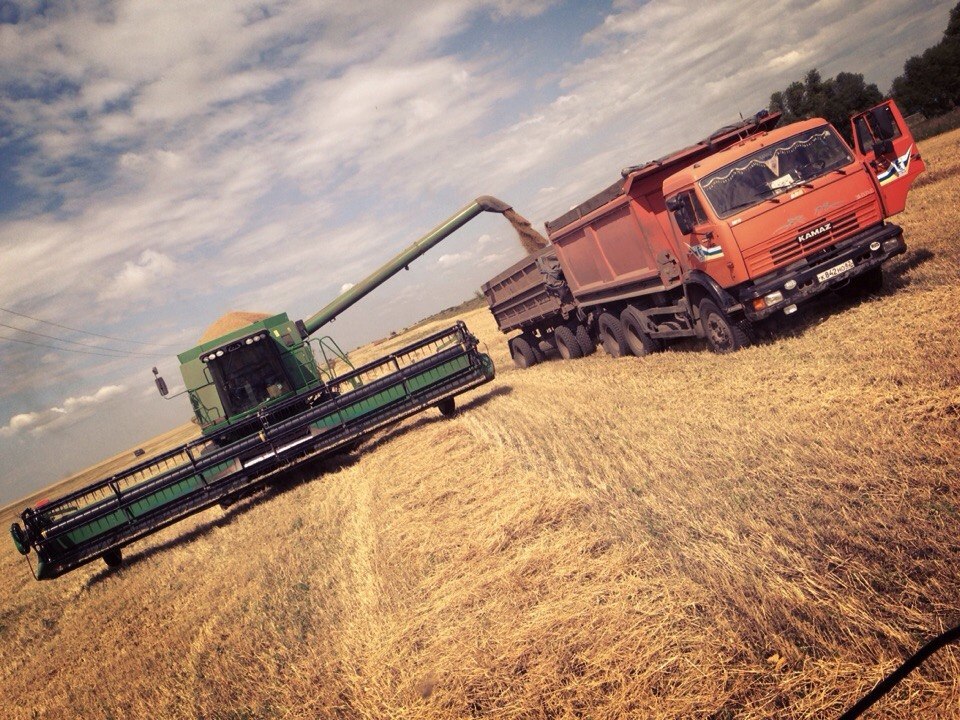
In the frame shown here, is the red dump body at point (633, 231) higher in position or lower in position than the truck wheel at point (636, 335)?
higher

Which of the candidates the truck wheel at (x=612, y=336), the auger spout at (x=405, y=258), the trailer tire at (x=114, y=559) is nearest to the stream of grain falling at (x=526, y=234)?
the auger spout at (x=405, y=258)

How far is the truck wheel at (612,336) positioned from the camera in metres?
11.6

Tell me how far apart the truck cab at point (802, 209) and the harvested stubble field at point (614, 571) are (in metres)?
0.64

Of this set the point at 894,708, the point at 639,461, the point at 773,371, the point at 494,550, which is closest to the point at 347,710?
the point at 494,550

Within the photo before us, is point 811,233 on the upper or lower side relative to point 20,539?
lower

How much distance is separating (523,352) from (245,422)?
7377mm

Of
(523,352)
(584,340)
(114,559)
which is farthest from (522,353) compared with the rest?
(114,559)

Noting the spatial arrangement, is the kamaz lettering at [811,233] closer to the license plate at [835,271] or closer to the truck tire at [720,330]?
the license plate at [835,271]

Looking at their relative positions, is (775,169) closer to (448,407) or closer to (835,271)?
(835,271)

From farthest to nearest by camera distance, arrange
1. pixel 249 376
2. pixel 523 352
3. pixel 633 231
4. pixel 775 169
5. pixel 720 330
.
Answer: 1. pixel 523 352
2. pixel 249 376
3. pixel 633 231
4. pixel 720 330
5. pixel 775 169

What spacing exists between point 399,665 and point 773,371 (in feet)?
16.6

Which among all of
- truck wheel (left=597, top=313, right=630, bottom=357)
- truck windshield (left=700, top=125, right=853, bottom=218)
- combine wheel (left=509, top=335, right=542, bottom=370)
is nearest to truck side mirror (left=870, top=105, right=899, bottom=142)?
truck windshield (left=700, top=125, right=853, bottom=218)

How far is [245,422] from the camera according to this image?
10352 mm

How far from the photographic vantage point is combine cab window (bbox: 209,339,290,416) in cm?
1141
